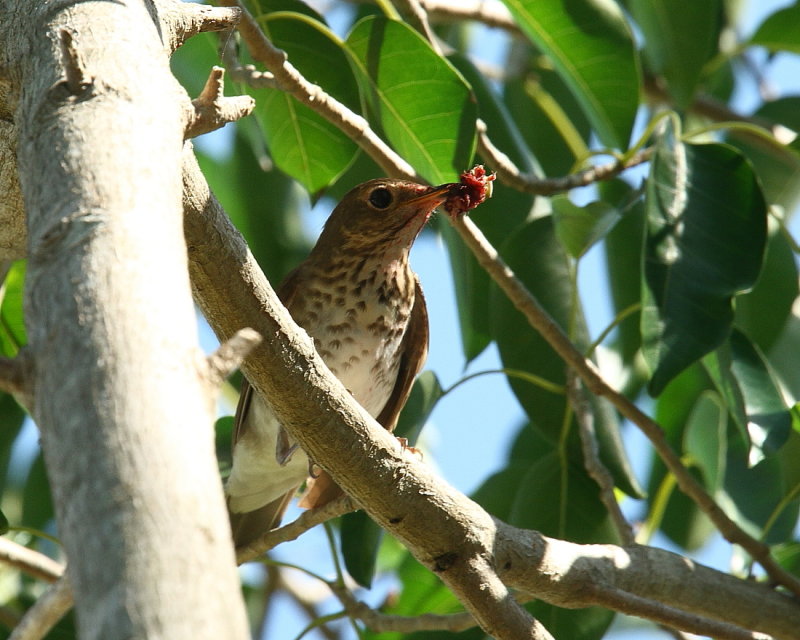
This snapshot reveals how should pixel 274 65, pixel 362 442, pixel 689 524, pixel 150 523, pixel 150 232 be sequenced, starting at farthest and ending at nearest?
pixel 689 524 < pixel 274 65 < pixel 362 442 < pixel 150 232 < pixel 150 523

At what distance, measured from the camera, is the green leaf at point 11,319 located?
12.8 ft

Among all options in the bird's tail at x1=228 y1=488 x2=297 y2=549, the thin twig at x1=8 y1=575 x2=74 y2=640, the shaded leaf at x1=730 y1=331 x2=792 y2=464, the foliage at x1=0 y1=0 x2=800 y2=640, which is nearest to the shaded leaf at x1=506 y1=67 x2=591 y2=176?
the foliage at x1=0 y1=0 x2=800 y2=640

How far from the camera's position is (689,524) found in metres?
5.00

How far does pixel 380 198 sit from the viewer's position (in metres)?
4.38

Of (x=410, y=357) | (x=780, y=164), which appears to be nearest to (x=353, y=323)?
(x=410, y=357)

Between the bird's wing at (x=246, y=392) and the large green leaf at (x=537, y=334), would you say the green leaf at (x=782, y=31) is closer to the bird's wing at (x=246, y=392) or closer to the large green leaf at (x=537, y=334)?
the large green leaf at (x=537, y=334)

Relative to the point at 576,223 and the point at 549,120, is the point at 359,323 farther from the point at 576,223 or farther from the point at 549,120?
the point at 549,120

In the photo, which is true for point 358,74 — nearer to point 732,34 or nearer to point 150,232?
point 150,232

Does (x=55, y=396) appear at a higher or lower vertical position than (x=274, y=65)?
lower

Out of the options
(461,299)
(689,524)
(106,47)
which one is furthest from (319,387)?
(689,524)

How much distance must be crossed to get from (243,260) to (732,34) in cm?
497

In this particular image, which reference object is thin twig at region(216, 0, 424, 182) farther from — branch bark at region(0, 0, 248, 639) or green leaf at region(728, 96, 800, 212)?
green leaf at region(728, 96, 800, 212)

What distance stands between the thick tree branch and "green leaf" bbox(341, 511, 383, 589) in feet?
3.29

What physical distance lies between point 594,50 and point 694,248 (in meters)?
1.16
